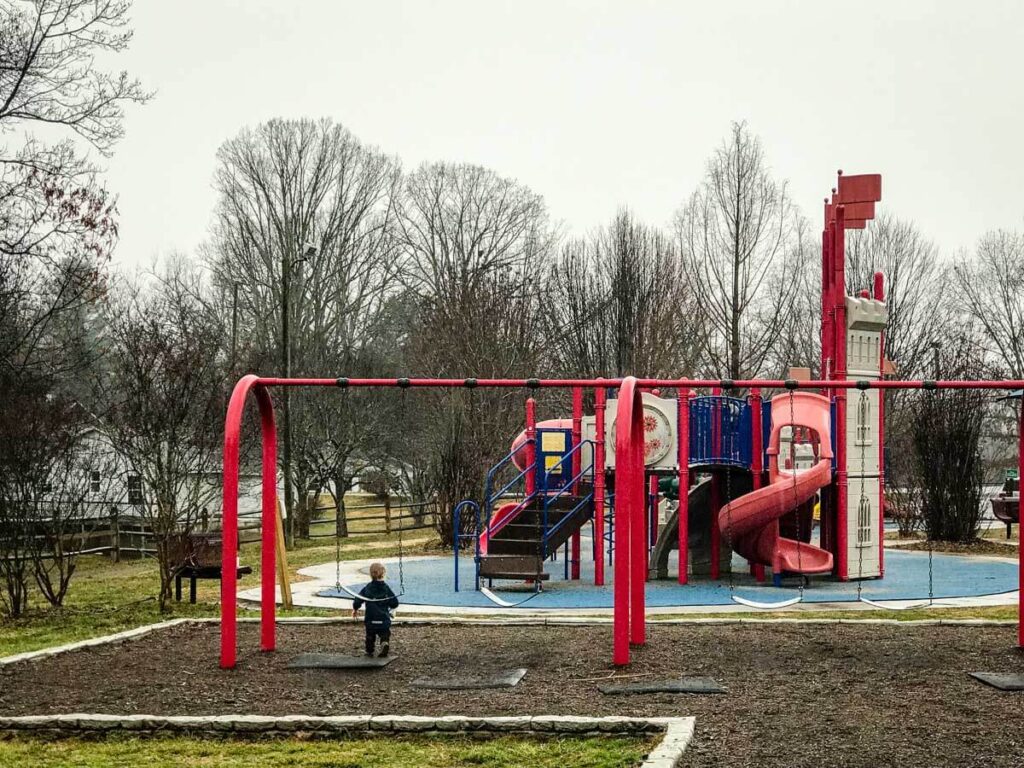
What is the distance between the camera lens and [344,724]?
23.9 ft

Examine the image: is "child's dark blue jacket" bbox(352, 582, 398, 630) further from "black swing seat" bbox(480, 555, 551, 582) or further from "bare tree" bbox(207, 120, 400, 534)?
"bare tree" bbox(207, 120, 400, 534)

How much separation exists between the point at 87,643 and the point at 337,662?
2.67 m

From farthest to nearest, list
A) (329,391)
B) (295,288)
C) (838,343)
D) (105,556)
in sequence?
(295,288) < (329,391) < (105,556) < (838,343)

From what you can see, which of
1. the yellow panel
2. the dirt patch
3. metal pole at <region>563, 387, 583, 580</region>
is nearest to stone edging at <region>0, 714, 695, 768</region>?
metal pole at <region>563, 387, 583, 580</region>

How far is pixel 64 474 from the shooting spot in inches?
632

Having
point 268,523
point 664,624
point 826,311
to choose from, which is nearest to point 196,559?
point 268,523

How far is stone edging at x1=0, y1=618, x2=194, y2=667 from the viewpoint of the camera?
10.3m

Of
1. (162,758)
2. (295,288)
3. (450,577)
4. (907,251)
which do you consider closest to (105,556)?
(450,577)

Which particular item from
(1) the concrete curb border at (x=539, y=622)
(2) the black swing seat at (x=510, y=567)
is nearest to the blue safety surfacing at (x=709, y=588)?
(2) the black swing seat at (x=510, y=567)

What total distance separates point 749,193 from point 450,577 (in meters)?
22.0

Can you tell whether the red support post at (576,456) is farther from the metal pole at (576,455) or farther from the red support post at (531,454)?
the red support post at (531,454)

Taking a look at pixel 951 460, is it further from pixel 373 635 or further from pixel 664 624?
pixel 373 635

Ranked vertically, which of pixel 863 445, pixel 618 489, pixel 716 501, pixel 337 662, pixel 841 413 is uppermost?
pixel 841 413

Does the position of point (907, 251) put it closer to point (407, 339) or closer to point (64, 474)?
point (407, 339)
